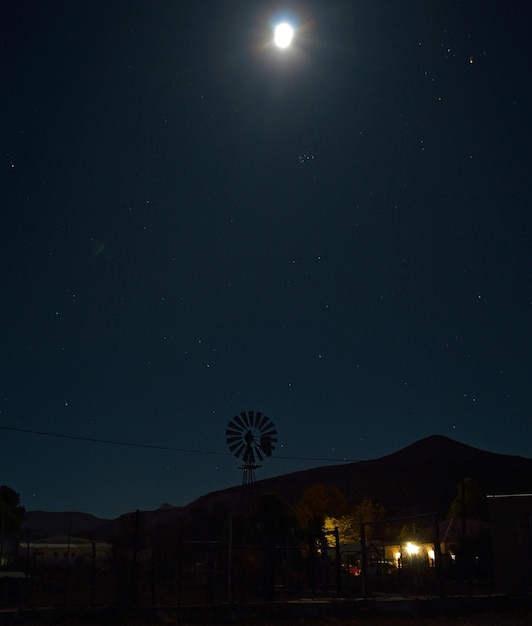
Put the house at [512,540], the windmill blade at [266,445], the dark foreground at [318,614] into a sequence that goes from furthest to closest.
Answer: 1. the windmill blade at [266,445]
2. the house at [512,540]
3. the dark foreground at [318,614]

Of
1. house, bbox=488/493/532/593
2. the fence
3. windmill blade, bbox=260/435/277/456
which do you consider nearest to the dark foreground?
the fence

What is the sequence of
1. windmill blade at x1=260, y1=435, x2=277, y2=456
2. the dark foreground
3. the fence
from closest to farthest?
the dark foreground → the fence → windmill blade at x1=260, y1=435, x2=277, y2=456

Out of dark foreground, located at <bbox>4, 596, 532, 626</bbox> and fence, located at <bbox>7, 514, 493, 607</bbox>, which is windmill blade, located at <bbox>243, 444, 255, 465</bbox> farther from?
dark foreground, located at <bbox>4, 596, 532, 626</bbox>

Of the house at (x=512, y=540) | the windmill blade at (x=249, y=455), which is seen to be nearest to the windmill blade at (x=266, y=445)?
the windmill blade at (x=249, y=455)

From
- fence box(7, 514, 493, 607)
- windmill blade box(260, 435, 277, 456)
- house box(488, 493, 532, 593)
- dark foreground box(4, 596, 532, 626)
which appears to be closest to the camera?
dark foreground box(4, 596, 532, 626)

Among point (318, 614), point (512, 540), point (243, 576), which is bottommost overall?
point (318, 614)

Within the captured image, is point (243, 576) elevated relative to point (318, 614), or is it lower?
elevated

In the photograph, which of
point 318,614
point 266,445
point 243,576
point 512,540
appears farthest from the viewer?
point 266,445

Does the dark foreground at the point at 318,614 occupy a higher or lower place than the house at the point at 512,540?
lower

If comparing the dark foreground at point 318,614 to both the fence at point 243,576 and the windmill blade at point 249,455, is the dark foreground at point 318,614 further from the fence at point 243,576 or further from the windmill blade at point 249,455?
the windmill blade at point 249,455

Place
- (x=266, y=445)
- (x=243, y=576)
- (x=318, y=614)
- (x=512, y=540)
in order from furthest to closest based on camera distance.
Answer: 1. (x=266, y=445)
2. (x=512, y=540)
3. (x=243, y=576)
4. (x=318, y=614)

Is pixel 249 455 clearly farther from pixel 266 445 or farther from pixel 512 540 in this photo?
pixel 512 540

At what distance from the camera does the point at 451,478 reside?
179 m

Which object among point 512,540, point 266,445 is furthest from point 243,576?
point 266,445
